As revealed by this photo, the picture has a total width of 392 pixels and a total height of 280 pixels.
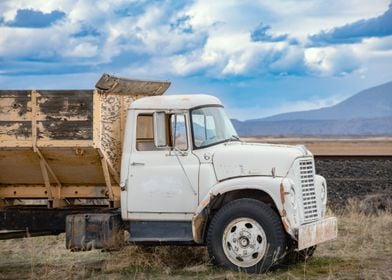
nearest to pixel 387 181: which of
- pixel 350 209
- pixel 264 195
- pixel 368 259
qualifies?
pixel 350 209

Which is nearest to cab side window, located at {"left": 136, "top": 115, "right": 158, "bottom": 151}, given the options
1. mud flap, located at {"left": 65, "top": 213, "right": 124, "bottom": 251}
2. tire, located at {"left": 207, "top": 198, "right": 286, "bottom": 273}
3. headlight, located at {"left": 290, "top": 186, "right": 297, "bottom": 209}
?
mud flap, located at {"left": 65, "top": 213, "right": 124, "bottom": 251}

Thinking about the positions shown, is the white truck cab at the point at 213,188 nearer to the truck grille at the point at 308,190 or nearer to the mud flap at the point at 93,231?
the truck grille at the point at 308,190

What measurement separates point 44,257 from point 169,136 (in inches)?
135

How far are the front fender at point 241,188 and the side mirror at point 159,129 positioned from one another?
920mm

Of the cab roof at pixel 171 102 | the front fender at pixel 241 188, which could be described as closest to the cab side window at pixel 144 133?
the cab roof at pixel 171 102

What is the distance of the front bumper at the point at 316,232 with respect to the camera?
34.3 ft

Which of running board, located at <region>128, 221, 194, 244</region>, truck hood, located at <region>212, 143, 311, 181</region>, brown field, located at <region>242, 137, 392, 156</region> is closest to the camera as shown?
truck hood, located at <region>212, 143, 311, 181</region>

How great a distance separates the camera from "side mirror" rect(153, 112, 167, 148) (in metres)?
10.9

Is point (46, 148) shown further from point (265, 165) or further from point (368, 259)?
point (368, 259)

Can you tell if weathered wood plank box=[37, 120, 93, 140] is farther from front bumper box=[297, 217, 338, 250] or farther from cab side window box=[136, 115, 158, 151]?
front bumper box=[297, 217, 338, 250]

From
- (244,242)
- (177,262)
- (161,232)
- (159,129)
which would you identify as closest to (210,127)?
(159,129)

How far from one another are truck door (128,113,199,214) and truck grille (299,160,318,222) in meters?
1.39

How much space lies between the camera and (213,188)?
10.7 m

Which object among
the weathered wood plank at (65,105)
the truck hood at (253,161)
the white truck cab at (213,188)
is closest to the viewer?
the white truck cab at (213,188)
